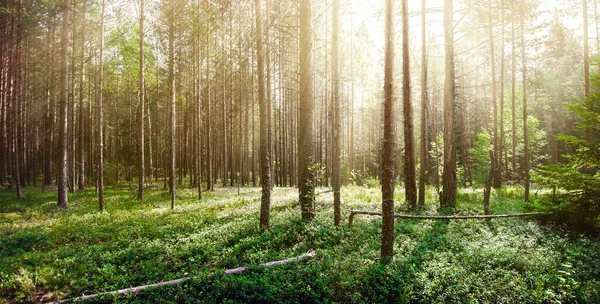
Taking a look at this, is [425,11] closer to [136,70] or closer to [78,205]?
[78,205]

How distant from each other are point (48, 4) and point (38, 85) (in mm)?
11789

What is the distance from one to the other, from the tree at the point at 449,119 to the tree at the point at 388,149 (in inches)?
270

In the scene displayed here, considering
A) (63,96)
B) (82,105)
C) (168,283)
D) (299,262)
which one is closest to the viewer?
(168,283)

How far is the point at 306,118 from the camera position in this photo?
10.0 meters

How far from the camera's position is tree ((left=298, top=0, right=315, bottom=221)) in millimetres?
9739

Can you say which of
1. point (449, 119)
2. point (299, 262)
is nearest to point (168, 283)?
point (299, 262)

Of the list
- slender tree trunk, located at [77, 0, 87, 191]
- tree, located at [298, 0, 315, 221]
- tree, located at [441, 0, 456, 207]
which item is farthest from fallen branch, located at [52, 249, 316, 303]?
slender tree trunk, located at [77, 0, 87, 191]

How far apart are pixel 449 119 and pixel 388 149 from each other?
7521 millimetres

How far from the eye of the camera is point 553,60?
105ft

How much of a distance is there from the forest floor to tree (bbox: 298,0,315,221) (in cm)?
79

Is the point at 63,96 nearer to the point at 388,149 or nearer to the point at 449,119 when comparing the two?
the point at 388,149

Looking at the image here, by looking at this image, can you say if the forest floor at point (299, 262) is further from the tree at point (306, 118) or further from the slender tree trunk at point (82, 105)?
the slender tree trunk at point (82, 105)

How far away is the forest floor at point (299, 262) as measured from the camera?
17.2ft

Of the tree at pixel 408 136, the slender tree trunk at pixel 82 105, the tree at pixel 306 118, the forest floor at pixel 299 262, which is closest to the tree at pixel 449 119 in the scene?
the forest floor at pixel 299 262
